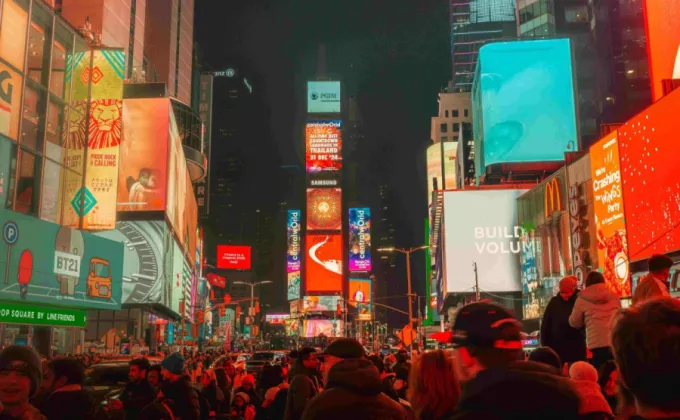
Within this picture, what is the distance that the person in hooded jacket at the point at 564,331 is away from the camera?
8539mm

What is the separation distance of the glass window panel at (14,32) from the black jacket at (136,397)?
108ft

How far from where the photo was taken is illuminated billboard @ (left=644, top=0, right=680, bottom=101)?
34272 millimetres

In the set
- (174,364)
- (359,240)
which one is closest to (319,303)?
(359,240)

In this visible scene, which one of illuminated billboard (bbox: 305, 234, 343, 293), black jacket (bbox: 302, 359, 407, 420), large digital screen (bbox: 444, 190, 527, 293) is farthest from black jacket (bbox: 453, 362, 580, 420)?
illuminated billboard (bbox: 305, 234, 343, 293)

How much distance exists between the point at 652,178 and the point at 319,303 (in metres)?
125

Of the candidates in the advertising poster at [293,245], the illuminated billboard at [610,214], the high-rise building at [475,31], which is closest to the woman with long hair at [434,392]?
the illuminated billboard at [610,214]

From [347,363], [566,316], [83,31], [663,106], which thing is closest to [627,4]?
[663,106]

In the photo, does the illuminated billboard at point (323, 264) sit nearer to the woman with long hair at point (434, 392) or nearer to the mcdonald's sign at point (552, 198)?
the mcdonald's sign at point (552, 198)

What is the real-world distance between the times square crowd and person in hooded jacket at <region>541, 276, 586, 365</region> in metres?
0.01

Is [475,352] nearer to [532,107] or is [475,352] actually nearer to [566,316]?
[566,316]

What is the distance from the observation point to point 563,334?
8.55 metres

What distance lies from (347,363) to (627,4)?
7785 cm

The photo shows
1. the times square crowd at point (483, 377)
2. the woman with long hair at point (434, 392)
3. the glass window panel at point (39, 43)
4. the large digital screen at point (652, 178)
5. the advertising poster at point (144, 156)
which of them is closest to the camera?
the times square crowd at point (483, 377)

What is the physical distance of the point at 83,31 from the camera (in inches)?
2191
